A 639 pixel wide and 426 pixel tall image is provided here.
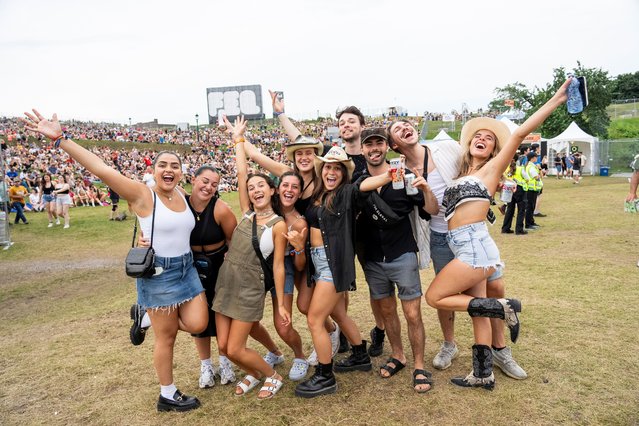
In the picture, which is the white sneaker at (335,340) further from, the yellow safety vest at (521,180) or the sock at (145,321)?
the yellow safety vest at (521,180)

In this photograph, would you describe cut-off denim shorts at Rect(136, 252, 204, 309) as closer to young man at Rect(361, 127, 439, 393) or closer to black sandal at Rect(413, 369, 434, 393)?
young man at Rect(361, 127, 439, 393)

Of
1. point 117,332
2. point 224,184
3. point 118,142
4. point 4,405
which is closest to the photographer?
point 4,405

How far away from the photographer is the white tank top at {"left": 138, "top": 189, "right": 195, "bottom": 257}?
138 inches

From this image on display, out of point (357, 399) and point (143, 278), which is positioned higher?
point (143, 278)

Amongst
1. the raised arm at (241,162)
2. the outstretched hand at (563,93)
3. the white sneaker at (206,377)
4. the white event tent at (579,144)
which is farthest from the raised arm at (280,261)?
the white event tent at (579,144)

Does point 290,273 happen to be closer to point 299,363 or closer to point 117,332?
point 299,363

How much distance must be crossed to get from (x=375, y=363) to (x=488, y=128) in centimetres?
250

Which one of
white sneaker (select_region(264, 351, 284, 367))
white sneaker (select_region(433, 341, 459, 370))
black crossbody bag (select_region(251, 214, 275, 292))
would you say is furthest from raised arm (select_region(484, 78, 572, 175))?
white sneaker (select_region(264, 351, 284, 367))

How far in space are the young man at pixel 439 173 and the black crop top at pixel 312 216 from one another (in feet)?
3.08

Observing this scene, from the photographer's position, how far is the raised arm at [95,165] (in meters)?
3.29

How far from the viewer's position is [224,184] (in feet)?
91.9

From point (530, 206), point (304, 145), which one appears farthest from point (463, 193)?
point (530, 206)

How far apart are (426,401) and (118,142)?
45.1 metres

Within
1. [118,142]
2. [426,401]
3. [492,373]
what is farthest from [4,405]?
[118,142]
